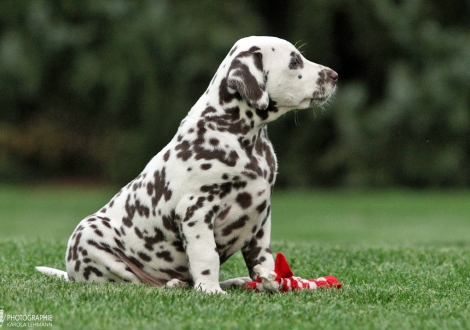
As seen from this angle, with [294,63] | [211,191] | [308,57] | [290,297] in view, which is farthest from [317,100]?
[308,57]

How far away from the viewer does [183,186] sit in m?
5.41

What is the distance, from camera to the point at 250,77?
546cm

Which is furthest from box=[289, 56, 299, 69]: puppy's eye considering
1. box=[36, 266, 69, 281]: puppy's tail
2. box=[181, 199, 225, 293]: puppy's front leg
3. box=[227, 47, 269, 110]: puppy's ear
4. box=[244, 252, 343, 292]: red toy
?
box=[36, 266, 69, 281]: puppy's tail

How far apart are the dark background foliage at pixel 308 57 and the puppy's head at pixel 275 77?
1615 centimetres

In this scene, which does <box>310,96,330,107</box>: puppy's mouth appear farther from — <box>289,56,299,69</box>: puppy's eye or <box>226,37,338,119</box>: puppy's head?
<box>289,56,299,69</box>: puppy's eye

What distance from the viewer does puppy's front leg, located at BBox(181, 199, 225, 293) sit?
531 cm

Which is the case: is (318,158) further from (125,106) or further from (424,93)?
(125,106)

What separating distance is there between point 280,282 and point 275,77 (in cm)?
142

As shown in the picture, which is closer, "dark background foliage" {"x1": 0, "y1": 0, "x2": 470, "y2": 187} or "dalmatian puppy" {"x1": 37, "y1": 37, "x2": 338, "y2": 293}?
"dalmatian puppy" {"x1": 37, "y1": 37, "x2": 338, "y2": 293}

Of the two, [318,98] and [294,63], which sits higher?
[294,63]

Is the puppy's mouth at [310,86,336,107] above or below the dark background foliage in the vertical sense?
above

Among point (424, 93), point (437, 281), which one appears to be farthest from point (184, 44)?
point (437, 281)

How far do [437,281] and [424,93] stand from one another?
16.6 metres

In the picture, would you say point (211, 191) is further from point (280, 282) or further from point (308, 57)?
point (308, 57)
